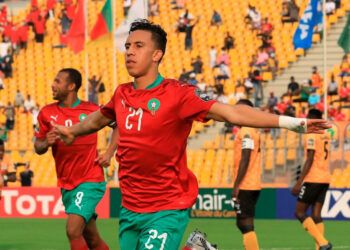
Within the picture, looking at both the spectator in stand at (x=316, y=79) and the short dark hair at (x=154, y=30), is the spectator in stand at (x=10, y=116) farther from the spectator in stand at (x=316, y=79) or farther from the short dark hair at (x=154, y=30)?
the short dark hair at (x=154, y=30)

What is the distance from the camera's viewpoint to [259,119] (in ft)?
24.8

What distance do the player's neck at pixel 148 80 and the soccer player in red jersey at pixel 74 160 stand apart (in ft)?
14.3

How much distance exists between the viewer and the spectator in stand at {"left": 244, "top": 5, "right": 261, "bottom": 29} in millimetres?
37812

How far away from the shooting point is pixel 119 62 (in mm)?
40656

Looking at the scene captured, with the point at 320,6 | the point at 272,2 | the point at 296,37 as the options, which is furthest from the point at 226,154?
the point at 272,2

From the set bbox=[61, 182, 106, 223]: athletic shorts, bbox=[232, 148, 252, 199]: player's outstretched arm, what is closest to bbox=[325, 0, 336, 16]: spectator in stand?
bbox=[232, 148, 252, 199]: player's outstretched arm

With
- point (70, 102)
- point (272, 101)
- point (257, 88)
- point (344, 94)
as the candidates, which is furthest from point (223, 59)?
point (70, 102)

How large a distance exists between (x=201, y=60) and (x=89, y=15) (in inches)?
330

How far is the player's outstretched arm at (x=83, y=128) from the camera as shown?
27.9ft

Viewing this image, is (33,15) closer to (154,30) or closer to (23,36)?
(23,36)

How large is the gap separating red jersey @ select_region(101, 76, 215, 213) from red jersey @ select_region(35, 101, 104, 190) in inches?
176

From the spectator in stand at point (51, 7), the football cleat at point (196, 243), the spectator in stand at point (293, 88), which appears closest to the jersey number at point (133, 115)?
the football cleat at point (196, 243)

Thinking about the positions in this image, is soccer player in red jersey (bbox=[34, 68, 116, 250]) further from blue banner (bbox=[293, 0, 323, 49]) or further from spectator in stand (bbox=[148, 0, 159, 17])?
spectator in stand (bbox=[148, 0, 159, 17])

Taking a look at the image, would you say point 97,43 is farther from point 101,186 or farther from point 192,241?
point 192,241
